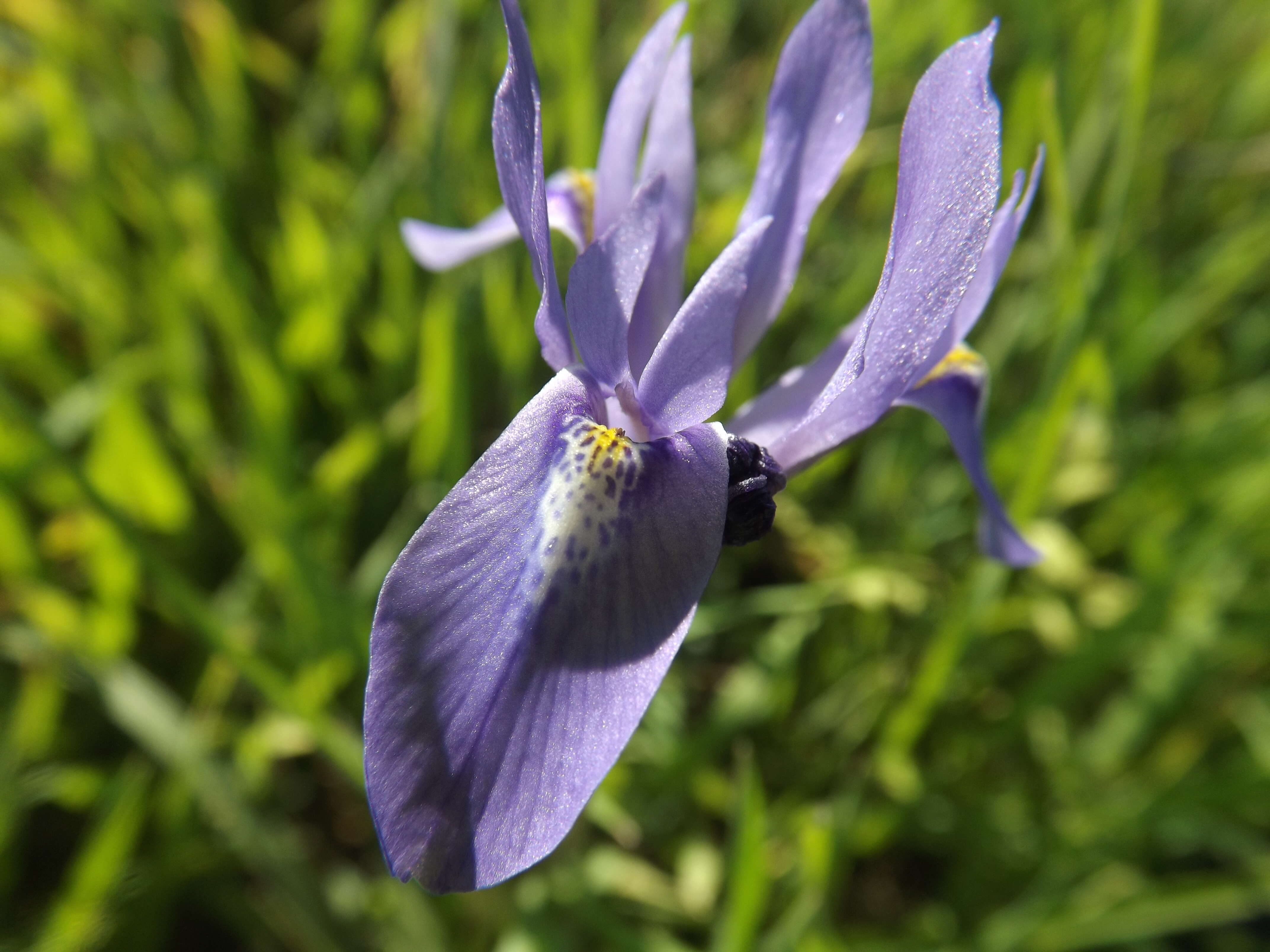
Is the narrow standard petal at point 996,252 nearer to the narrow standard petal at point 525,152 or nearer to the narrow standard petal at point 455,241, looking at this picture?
the narrow standard petal at point 525,152

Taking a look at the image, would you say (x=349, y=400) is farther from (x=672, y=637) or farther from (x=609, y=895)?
(x=672, y=637)

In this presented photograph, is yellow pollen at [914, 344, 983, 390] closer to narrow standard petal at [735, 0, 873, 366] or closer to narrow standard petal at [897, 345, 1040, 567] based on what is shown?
narrow standard petal at [897, 345, 1040, 567]

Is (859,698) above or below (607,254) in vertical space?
below

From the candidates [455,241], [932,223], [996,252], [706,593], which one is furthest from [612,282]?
[706,593]

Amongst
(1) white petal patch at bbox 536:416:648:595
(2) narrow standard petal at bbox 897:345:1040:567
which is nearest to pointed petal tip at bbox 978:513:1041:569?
(2) narrow standard petal at bbox 897:345:1040:567

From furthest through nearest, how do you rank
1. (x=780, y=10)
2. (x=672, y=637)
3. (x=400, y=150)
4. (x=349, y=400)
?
(x=780, y=10) → (x=400, y=150) → (x=349, y=400) → (x=672, y=637)

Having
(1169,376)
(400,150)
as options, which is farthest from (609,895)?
(1169,376)

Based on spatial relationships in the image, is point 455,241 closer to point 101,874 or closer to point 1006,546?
point 1006,546
